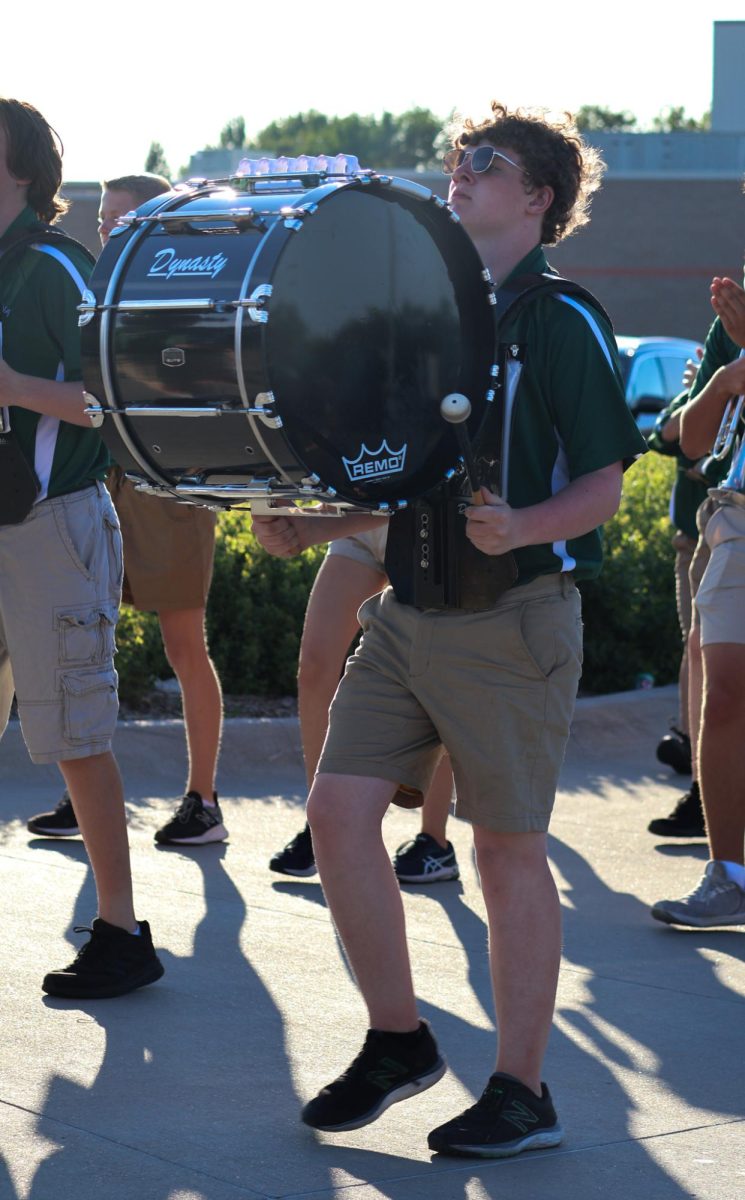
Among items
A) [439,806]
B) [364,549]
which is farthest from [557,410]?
[439,806]

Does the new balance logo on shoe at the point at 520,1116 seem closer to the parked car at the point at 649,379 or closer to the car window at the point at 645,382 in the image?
the parked car at the point at 649,379

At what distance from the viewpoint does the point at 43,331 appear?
465 cm

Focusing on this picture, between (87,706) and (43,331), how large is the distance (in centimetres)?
95

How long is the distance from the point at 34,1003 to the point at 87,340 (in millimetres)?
1719

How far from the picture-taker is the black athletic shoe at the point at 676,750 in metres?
7.99

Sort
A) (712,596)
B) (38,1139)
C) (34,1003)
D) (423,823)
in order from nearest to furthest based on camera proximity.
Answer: (38,1139) → (34,1003) → (712,596) → (423,823)

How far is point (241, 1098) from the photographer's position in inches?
155

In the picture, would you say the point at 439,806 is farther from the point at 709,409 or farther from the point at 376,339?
the point at 376,339

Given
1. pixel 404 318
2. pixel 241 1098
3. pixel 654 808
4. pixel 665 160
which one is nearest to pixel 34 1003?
pixel 241 1098

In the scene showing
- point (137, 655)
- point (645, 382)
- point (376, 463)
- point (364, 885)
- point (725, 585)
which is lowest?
point (645, 382)

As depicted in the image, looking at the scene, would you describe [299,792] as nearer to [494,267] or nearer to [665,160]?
[494,267]

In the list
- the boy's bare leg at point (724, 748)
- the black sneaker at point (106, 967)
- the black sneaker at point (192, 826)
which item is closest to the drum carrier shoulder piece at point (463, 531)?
the black sneaker at point (106, 967)

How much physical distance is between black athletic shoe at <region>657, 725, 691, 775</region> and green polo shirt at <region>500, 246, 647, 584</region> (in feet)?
14.2

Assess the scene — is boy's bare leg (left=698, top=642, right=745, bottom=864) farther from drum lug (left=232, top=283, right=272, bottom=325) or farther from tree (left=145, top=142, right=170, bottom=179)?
tree (left=145, top=142, right=170, bottom=179)
